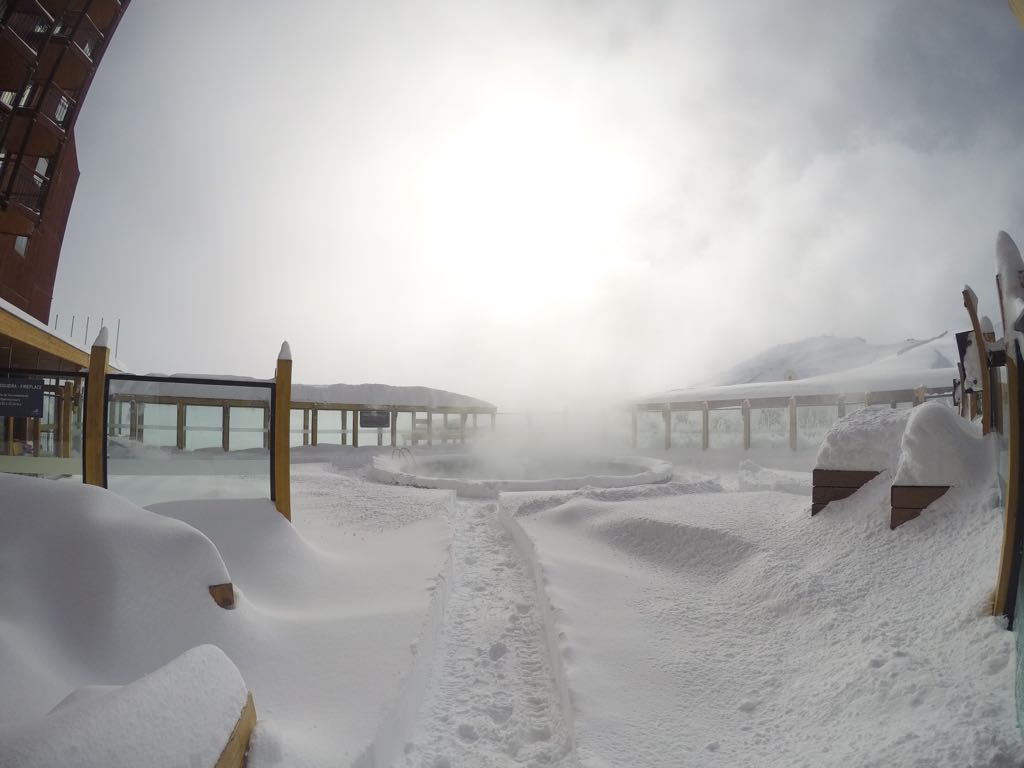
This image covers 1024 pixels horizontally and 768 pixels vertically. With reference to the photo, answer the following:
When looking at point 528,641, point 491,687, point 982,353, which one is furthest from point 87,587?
point 982,353

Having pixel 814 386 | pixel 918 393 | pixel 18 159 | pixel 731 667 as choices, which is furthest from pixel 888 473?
pixel 18 159

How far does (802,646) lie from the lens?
294 cm

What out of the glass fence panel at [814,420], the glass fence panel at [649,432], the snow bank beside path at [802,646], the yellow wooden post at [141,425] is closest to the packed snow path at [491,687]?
the snow bank beside path at [802,646]

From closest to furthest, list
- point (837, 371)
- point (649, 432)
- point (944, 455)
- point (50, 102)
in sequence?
1. point (944, 455)
2. point (50, 102)
3. point (649, 432)
4. point (837, 371)

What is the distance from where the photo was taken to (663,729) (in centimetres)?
244

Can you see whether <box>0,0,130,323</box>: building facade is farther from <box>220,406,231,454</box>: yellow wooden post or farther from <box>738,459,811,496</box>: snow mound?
<box>738,459,811,496</box>: snow mound

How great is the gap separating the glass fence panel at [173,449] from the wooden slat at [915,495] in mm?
5436

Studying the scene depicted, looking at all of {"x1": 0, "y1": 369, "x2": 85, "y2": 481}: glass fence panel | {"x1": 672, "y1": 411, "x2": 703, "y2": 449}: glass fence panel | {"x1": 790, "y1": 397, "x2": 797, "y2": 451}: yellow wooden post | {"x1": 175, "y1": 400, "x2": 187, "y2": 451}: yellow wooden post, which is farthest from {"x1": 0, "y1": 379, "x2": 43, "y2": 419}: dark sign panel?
{"x1": 672, "y1": 411, "x2": 703, "y2": 449}: glass fence panel

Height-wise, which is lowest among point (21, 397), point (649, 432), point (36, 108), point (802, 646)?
point (802, 646)

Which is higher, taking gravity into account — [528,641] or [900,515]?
[900,515]

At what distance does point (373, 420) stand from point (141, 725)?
55.4 feet

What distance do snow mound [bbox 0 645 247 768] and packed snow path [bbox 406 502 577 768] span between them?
3.28ft

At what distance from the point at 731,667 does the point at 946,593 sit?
1.23m

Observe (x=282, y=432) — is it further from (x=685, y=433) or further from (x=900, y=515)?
(x=685, y=433)
